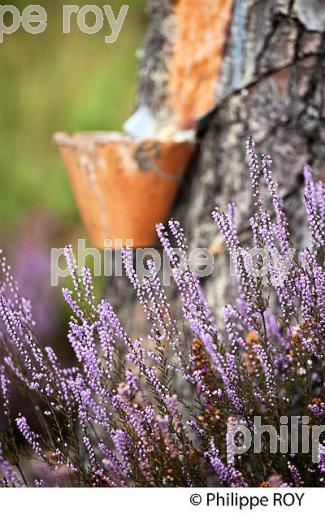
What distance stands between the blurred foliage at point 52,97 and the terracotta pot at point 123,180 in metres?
1.76

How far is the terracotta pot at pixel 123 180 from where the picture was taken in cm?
186

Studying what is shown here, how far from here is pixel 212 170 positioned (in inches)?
75.7

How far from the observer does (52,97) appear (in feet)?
12.9

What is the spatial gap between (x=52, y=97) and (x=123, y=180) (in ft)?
7.06

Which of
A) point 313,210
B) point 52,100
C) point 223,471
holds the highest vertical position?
point 52,100

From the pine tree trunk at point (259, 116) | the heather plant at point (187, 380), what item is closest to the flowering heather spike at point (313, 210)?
the heather plant at point (187, 380)

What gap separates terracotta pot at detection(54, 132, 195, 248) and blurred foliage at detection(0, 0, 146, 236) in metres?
1.76

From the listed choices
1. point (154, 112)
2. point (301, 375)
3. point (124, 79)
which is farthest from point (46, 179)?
point (301, 375)

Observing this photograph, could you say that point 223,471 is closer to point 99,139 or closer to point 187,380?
point 187,380

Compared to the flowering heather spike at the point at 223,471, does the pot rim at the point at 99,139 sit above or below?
above

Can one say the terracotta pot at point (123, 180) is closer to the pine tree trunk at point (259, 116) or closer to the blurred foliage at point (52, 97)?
the pine tree trunk at point (259, 116)

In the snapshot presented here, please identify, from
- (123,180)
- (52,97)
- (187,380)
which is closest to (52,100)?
(52,97)

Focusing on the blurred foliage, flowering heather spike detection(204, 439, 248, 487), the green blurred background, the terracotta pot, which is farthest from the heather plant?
the blurred foliage

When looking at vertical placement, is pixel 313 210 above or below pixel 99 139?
below
